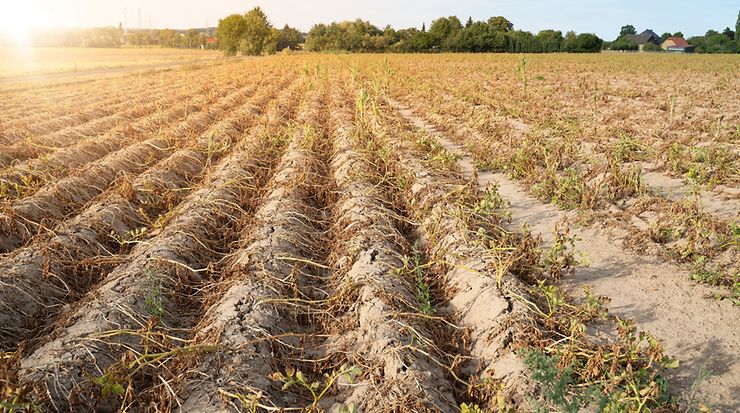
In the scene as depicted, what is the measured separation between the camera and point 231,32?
60.0 m

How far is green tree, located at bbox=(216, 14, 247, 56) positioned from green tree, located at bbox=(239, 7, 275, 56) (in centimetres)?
51

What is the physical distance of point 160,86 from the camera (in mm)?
19328

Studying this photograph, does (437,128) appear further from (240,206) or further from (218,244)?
(218,244)

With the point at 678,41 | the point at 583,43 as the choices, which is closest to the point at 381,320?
the point at 583,43

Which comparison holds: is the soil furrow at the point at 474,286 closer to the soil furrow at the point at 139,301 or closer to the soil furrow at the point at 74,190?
the soil furrow at the point at 139,301

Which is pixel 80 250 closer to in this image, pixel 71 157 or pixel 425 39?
pixel 71 157

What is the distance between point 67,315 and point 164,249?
1.04 metres

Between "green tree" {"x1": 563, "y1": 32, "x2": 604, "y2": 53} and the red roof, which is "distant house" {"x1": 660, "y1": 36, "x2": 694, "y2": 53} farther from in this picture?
"green tree" {"x1": 563, "y1": 32, "x2": 604, "y2": 53}

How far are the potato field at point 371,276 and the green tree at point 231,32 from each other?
180 feet

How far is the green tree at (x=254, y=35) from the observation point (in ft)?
199

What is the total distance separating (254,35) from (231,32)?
9.79 ft

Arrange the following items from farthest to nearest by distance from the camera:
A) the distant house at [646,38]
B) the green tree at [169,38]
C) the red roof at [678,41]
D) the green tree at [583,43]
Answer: the distant house at [646,38]
the green tree at [169,38]
the red roof at [678,41]
the green tree at [583,43]

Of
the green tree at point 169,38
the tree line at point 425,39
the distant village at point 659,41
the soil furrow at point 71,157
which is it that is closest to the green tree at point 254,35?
the tree line at point 425,39

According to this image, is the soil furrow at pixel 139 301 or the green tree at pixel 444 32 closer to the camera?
the soil furrow at pixel 139 301
